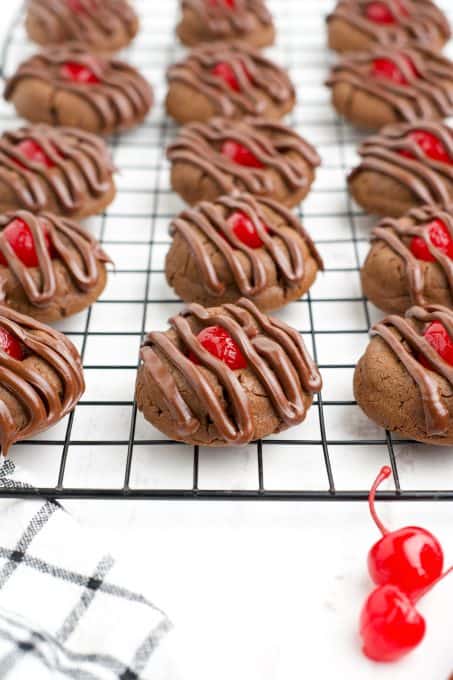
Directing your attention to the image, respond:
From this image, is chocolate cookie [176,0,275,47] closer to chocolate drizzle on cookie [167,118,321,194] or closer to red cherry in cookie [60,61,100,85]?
red cherry in cookie [60,61,100,85]

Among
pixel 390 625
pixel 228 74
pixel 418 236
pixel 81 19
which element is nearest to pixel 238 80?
pixel 228 74

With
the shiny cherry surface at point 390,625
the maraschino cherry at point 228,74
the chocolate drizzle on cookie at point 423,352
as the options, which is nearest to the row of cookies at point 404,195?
the chocolate drizzle on cookie at point 423,352

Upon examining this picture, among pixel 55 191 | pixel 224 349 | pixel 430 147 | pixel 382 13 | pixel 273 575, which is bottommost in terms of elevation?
pixel 273 575

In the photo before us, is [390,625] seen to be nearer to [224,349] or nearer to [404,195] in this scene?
[224,349]

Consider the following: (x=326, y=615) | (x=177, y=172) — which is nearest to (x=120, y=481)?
(x=326, y=615)

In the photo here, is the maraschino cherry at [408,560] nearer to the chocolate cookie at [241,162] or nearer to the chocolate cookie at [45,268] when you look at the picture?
the chocolate cookie at [45,268]

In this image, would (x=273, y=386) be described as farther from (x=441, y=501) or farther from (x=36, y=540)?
(x=36, y=540)
